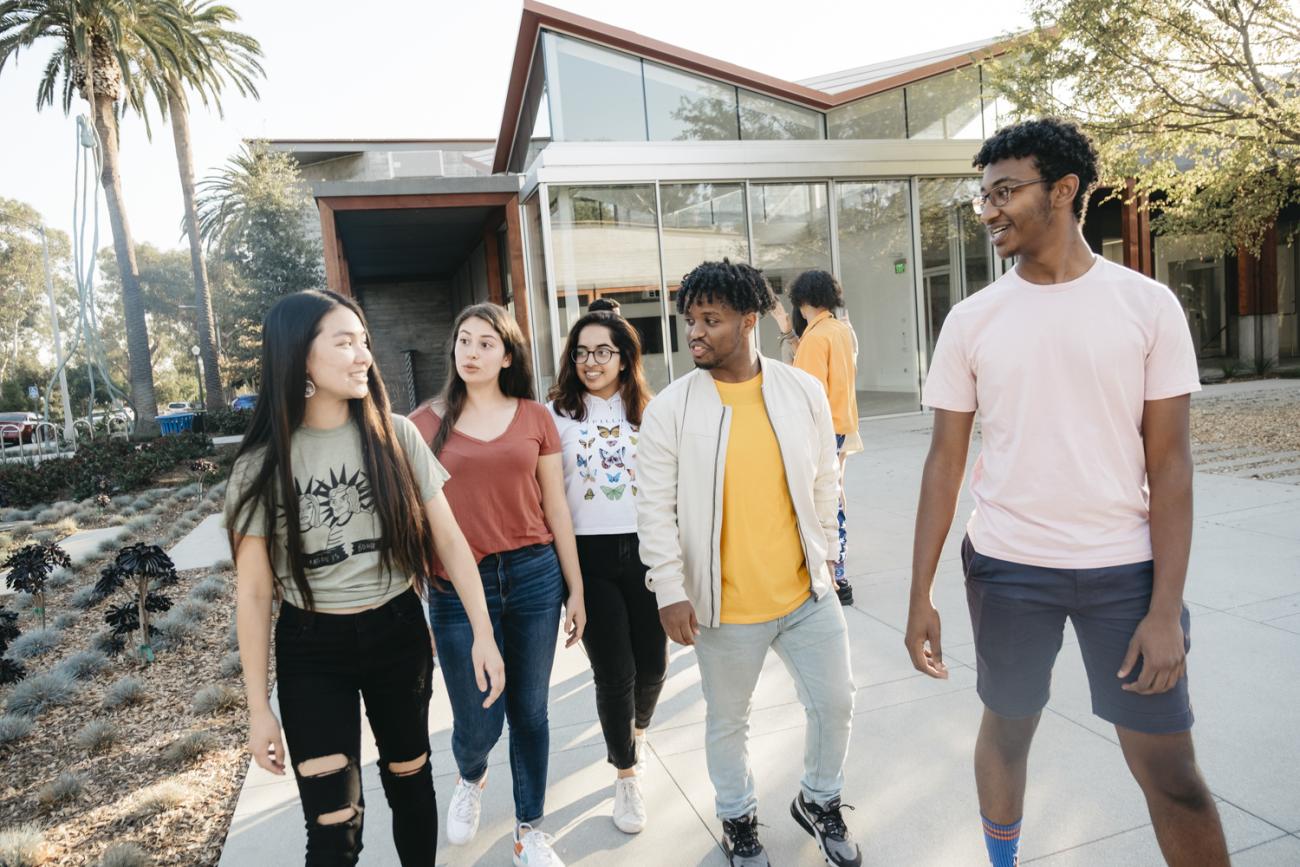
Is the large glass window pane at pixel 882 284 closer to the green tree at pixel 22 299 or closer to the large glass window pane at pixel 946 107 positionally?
the large glass window pane at pixel 946 107

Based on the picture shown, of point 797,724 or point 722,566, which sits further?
point 797,724

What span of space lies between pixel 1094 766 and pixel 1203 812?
3.96 feet

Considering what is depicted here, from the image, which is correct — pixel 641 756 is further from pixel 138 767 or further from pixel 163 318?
pixel 163 318

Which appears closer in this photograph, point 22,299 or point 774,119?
point 774,119

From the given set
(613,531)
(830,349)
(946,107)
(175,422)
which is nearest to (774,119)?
(946,107)

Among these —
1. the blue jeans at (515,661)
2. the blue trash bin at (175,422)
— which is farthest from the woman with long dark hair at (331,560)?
the blue trash bin at (175,422)

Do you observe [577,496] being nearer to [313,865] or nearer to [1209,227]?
[313,865]

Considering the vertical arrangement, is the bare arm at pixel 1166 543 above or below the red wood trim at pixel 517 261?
below

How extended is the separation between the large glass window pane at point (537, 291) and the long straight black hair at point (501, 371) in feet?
34.5

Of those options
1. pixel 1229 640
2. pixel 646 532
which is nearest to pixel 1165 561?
pixel 646 532

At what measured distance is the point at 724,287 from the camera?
2.40 metres

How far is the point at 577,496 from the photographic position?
2959mm

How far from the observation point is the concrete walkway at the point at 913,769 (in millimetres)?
2561

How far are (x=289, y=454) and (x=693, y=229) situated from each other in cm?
1170
